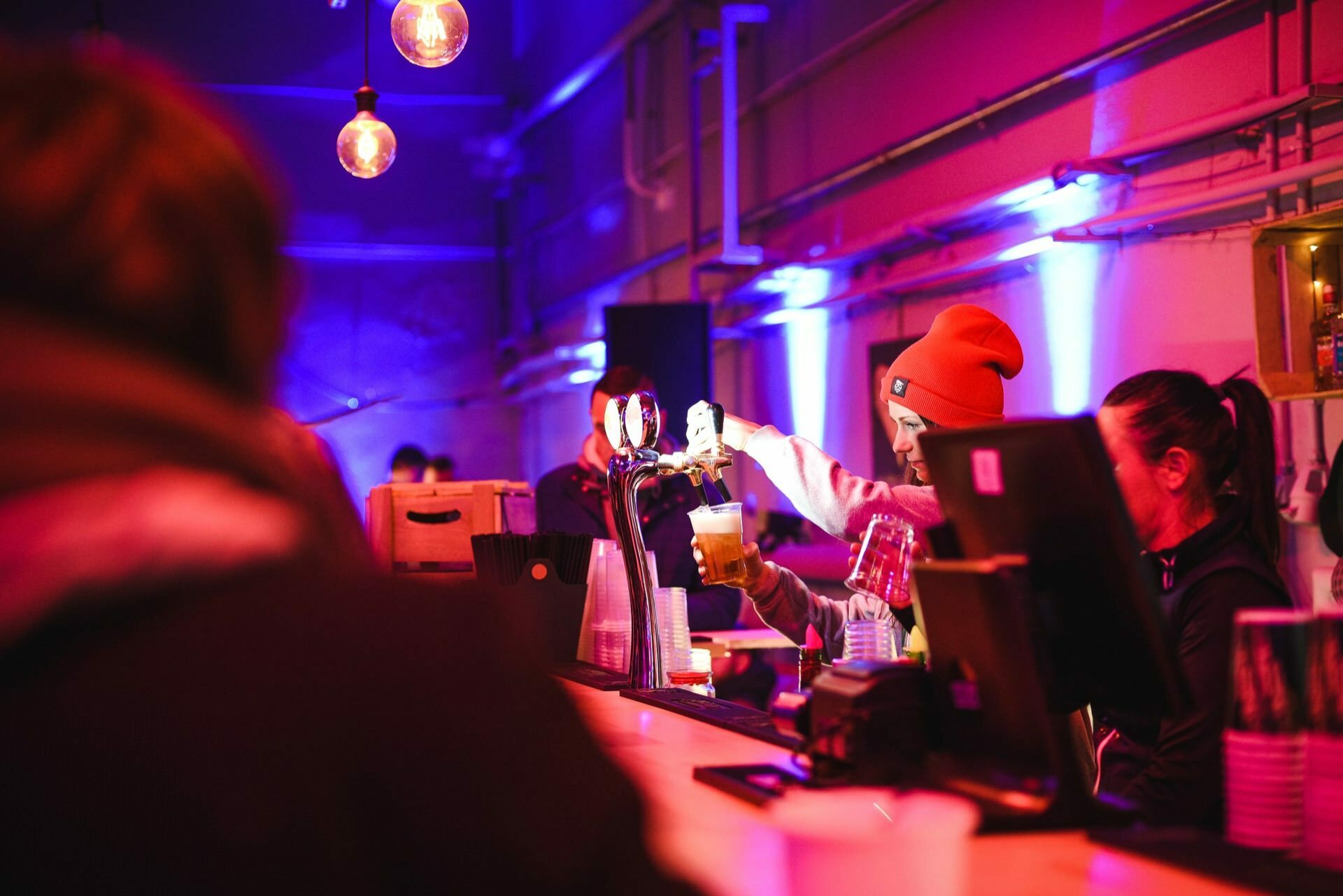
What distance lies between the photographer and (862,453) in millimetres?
6152

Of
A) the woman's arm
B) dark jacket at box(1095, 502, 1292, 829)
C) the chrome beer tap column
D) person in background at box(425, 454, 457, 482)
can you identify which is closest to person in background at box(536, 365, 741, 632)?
the woman's arm

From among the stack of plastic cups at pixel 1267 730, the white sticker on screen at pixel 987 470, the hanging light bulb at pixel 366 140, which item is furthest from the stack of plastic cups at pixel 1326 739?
the hanging light bulb at pixel 366 140

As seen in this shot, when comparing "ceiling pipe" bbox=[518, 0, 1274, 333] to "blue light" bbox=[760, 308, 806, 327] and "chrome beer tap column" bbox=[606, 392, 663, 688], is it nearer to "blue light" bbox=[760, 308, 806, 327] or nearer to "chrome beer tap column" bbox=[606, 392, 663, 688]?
"blue light" bbox=[760, 308, 806, 327]

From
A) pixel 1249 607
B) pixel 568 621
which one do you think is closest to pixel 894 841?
pixel 1249 607

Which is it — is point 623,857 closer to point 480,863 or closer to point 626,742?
point 480,863

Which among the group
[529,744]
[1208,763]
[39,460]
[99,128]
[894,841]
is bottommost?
[1208,763]

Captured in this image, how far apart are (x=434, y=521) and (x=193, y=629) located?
3764 millimetres

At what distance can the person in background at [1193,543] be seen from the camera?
185cm

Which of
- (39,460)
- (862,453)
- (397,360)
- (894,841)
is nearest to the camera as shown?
(39,460)

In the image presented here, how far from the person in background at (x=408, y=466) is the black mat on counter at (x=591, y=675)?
5766 mm

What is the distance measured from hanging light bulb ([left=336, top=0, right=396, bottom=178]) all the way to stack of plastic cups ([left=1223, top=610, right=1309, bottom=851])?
4.41 m

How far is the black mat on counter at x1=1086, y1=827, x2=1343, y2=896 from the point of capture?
1070 mm

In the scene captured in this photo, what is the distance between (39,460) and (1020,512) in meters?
1.10

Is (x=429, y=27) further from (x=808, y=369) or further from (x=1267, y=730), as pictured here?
(x=1267, y=730)
